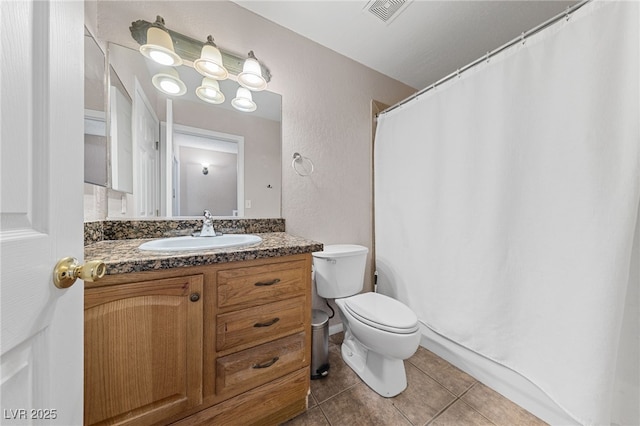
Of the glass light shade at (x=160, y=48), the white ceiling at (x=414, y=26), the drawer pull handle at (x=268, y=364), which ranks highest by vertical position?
the white ceiling at (x=414, y=26)

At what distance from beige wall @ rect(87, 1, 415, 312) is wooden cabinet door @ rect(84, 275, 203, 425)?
2.81 ft

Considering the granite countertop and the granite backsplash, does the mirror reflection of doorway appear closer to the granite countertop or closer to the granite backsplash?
the granite backsplash

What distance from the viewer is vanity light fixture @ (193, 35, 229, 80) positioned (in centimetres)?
121

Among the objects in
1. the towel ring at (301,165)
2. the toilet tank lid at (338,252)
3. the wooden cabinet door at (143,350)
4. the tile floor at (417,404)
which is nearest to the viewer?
the wooden cabinet door at (143,350)

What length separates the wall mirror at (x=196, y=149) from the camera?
116 cm

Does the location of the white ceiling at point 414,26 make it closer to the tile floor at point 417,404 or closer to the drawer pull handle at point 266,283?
the drawer pull handle at point 266,283

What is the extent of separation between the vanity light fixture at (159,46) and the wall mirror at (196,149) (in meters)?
0.05

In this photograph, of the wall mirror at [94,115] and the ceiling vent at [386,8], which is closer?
the wall mirror at [94,115]

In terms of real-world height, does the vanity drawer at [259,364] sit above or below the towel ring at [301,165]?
below

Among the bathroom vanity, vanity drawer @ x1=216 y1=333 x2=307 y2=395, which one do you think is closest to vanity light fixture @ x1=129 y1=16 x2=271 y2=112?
the bathroom vanity

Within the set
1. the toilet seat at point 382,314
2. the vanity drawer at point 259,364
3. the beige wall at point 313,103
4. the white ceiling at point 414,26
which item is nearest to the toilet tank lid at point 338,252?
the beige wall at point 313,103

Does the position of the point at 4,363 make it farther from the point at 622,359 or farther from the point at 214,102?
the point at 622,359

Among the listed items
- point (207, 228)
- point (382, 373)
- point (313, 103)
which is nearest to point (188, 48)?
point (313, 103)

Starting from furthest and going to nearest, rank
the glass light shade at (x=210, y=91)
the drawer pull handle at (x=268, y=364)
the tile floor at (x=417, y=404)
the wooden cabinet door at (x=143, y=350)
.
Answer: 1. the glass light shade at (x=210, y=91)
2. the tile floor at (x=417, y=404)
3. the drawer pull handle at (x=268, y=364)
4. the wooden cabinet door at (x=143, y=350)
